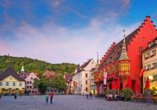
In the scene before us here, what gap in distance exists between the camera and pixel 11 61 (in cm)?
17188

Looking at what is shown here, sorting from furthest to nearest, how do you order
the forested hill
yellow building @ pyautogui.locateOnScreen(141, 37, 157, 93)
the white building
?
1. the forested hill
2. the white building
3. yellow building @ pyautogui.locateOnScreen(141, 37, 157, 93)

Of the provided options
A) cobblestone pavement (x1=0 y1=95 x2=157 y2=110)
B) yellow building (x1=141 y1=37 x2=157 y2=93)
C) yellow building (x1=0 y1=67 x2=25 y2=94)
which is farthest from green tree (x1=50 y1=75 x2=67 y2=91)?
cobblestone pavement (x1=0 y1=95 x2=157 y2=110)

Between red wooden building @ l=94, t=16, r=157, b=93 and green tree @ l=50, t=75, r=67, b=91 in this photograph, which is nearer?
red wooden building @ l=94, t=16, r=157, b=93

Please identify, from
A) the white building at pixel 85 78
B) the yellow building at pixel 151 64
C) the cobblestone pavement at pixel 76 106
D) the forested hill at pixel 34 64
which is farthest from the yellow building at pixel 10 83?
the cobblestone pavement at pixel 76 106

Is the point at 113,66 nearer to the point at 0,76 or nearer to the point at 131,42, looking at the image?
the point at 131,42

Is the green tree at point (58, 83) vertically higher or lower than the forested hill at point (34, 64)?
lower

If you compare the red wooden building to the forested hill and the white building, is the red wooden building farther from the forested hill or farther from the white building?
the forested hill

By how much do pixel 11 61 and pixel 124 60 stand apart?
13884 cm

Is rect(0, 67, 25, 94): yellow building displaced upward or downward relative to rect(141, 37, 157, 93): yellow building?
downward

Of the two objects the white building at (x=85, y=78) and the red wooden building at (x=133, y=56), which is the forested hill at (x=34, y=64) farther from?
the red wooden building at (x=133, y=56)

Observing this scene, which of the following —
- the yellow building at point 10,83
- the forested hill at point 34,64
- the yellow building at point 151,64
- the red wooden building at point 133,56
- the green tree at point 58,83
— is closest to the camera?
the yellow building at point 151,64

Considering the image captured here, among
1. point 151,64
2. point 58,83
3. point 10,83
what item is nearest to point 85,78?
point 58,83

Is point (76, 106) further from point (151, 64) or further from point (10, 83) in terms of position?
point (10, 83)

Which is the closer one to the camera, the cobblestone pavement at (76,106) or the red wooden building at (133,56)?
the cobblestone pavement at (76,106)
